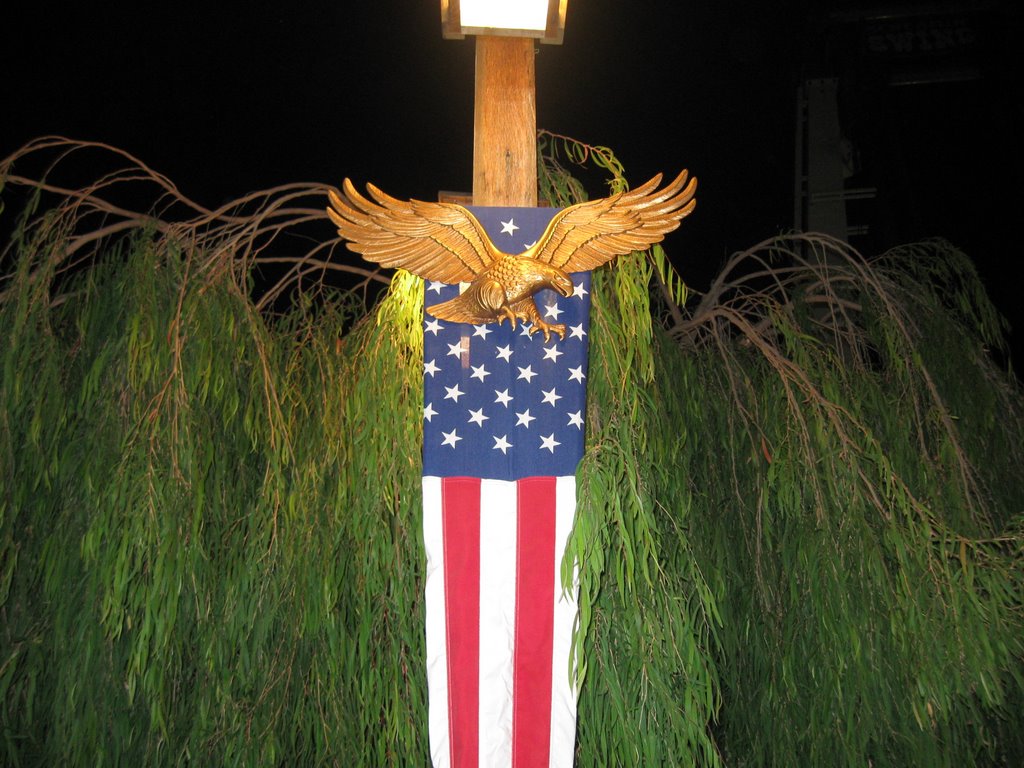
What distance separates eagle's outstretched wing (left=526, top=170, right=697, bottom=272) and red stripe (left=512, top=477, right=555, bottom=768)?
1.83 ft

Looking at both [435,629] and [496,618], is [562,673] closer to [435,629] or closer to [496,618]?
[496,618]

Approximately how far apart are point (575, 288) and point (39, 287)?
146 centimetres

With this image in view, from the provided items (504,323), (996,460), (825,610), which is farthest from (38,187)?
(996,460)

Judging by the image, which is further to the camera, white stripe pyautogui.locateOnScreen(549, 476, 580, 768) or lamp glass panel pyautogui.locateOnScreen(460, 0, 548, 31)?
lamp glass panel pyautogui.locateOnScreen(460, 0, 548, 31)

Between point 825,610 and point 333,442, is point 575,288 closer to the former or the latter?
point 333,442

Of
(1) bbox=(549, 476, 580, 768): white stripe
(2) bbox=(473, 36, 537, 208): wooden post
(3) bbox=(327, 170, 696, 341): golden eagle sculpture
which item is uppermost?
(2) bbox=(473, 36, 537, 208): wooden post

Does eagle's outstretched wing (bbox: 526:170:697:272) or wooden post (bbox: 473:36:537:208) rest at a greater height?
wooden post (bbox: 473:36:537:208)

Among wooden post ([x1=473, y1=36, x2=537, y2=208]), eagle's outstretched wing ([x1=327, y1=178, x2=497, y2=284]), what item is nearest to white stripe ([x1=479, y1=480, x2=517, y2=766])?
eagle's outstretched wing ([x1=327, y1=178, x2=497, y2=284])

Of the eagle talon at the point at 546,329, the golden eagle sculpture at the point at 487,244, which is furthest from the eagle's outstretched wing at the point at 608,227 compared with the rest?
the eagle talon at the point at 546,329

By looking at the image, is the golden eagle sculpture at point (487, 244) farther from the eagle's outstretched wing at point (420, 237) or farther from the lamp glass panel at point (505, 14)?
the lamp glass panel at point (505, 14)

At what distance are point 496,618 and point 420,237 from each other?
931 millimetres

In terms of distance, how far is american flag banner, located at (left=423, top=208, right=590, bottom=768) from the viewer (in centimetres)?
204

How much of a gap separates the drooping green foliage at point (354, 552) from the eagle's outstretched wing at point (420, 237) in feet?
0.53

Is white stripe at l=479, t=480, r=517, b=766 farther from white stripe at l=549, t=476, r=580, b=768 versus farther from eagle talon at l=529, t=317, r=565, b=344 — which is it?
eagle talon at l=529, t=317, r=565, b=344
